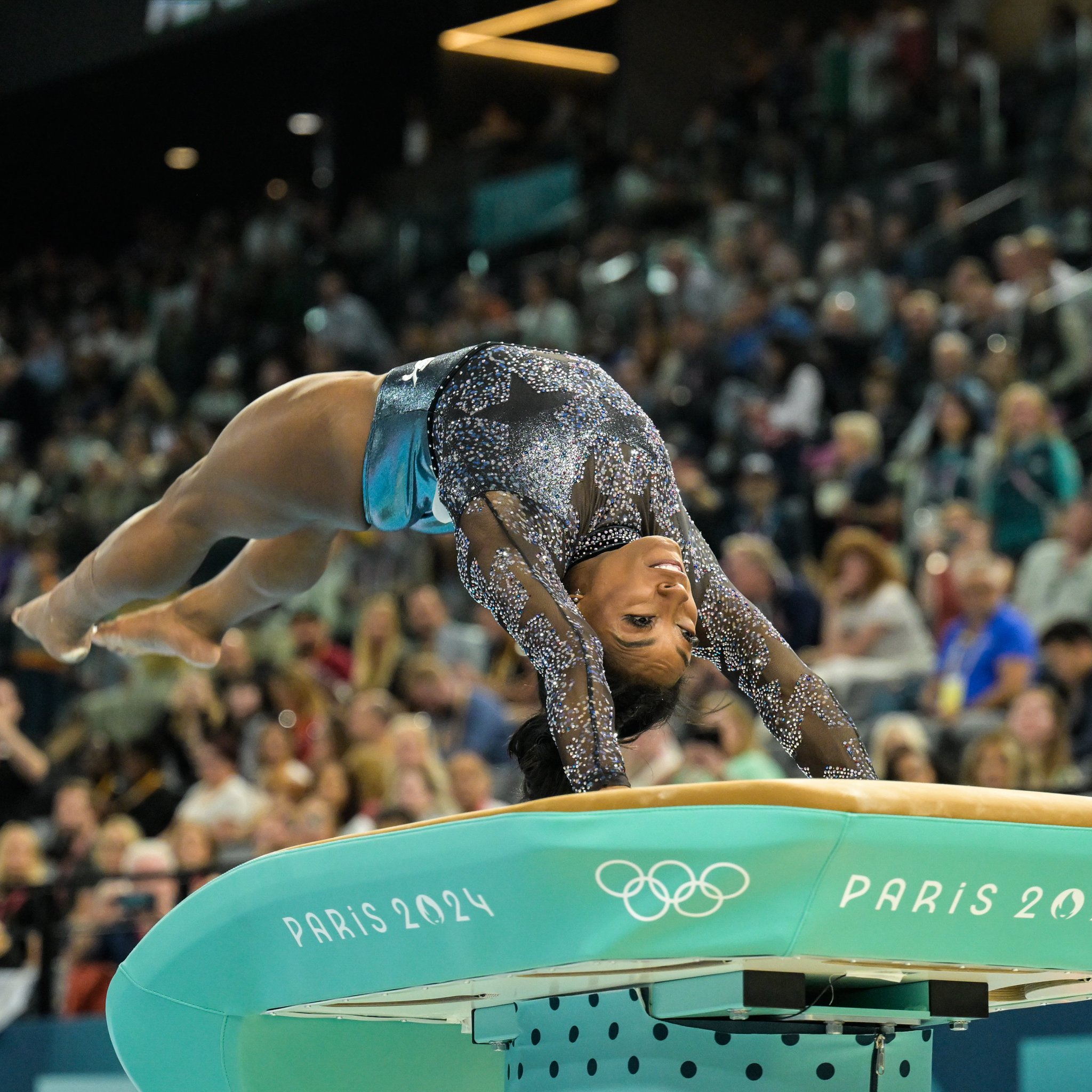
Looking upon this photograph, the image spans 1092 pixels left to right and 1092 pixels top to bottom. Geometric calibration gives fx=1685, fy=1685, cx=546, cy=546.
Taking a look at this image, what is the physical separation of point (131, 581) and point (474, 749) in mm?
2961

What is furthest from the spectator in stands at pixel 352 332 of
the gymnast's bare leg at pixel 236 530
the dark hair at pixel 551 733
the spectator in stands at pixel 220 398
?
the dark hair at pixel 551 733

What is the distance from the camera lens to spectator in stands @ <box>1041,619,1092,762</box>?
5.48 meters

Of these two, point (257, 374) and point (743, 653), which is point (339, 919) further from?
point (257, 374)

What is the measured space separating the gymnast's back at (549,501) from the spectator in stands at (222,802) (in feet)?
11.7

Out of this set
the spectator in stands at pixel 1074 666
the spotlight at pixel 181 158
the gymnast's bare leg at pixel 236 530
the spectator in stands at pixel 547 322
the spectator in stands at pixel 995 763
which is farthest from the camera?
the spotlight at pixel 181 158

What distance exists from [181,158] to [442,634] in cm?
1034

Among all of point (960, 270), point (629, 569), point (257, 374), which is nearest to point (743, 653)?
point (629, 569)

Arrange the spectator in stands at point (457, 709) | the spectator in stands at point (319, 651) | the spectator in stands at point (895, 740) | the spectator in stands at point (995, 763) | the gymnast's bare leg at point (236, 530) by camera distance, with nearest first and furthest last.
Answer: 1. the gymnast's bare leg at point (236, 530)
2. the spectator in stands at point (995, 763)
3. the spectator in stands at point (895, 740)
4. the spectator in stands at point (457, 709)
5. the spectator in stands at point (319, 651)

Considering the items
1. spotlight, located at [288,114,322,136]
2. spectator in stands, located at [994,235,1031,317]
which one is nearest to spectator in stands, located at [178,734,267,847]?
spectator in stands, located at [994,235,1031,317]

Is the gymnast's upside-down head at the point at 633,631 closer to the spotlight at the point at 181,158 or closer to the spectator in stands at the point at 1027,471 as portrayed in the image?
the spectator in stands at the point at 1027,471

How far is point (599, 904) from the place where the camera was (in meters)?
2.15

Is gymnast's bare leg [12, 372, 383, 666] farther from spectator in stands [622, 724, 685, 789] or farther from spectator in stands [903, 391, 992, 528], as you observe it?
spectator in stands [903, 391, 992, 528]

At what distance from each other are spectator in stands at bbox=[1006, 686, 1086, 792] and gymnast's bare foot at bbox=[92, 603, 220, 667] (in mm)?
2518

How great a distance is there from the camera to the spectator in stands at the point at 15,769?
7.92 meters
